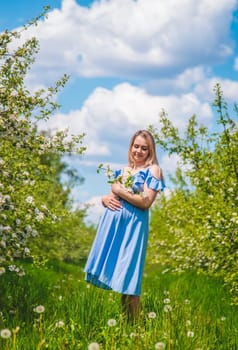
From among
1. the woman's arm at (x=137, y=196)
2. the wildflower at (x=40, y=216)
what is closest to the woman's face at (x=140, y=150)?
the woman's arm at (x=137, y=196)

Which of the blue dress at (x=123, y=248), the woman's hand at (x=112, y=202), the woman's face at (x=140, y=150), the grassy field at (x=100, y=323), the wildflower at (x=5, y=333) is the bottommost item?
the wildflower at (x=5, y=333)

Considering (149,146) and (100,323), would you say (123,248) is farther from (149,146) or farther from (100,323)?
(149,146)

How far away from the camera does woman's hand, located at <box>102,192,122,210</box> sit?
6.98 m

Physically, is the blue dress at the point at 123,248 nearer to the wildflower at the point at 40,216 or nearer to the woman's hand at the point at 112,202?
the woman's hand at the point at 112,202

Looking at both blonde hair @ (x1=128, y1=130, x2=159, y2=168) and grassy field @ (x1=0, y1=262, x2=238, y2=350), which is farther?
blonde hair @ (x1=128, y1=130, x2=159, y2=168)

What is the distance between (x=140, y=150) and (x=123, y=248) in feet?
3.68

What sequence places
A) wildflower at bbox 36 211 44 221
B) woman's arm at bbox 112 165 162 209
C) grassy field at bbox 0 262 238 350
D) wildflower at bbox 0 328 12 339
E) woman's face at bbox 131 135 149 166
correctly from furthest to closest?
woman's face at bbox 131 135 149 166 < wildflower at bbox 36 211 44 221 < woman's arm at bbox 112 165 162 209 < grassy field at bbox 0 262 238 350 < wildflower at bbox 0 328 12 339

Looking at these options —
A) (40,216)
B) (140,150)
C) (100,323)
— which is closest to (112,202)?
(140,150)

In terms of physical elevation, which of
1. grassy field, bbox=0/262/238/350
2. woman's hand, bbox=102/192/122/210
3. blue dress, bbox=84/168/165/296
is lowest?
grassy field, bbox=0/262/238/350

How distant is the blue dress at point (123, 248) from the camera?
6.79 m

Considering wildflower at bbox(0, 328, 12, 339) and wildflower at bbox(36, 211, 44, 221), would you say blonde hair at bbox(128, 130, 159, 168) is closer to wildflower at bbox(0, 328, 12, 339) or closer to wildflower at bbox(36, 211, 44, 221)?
wildflower at bbox(36, 211, 44, 221)

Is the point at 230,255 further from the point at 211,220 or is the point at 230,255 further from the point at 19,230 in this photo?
the point at 19,230

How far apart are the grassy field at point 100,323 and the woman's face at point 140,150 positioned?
159 centimetres

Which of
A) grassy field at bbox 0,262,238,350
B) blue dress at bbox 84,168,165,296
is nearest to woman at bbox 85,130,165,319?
blue dress at bbox 84,168,165,296
